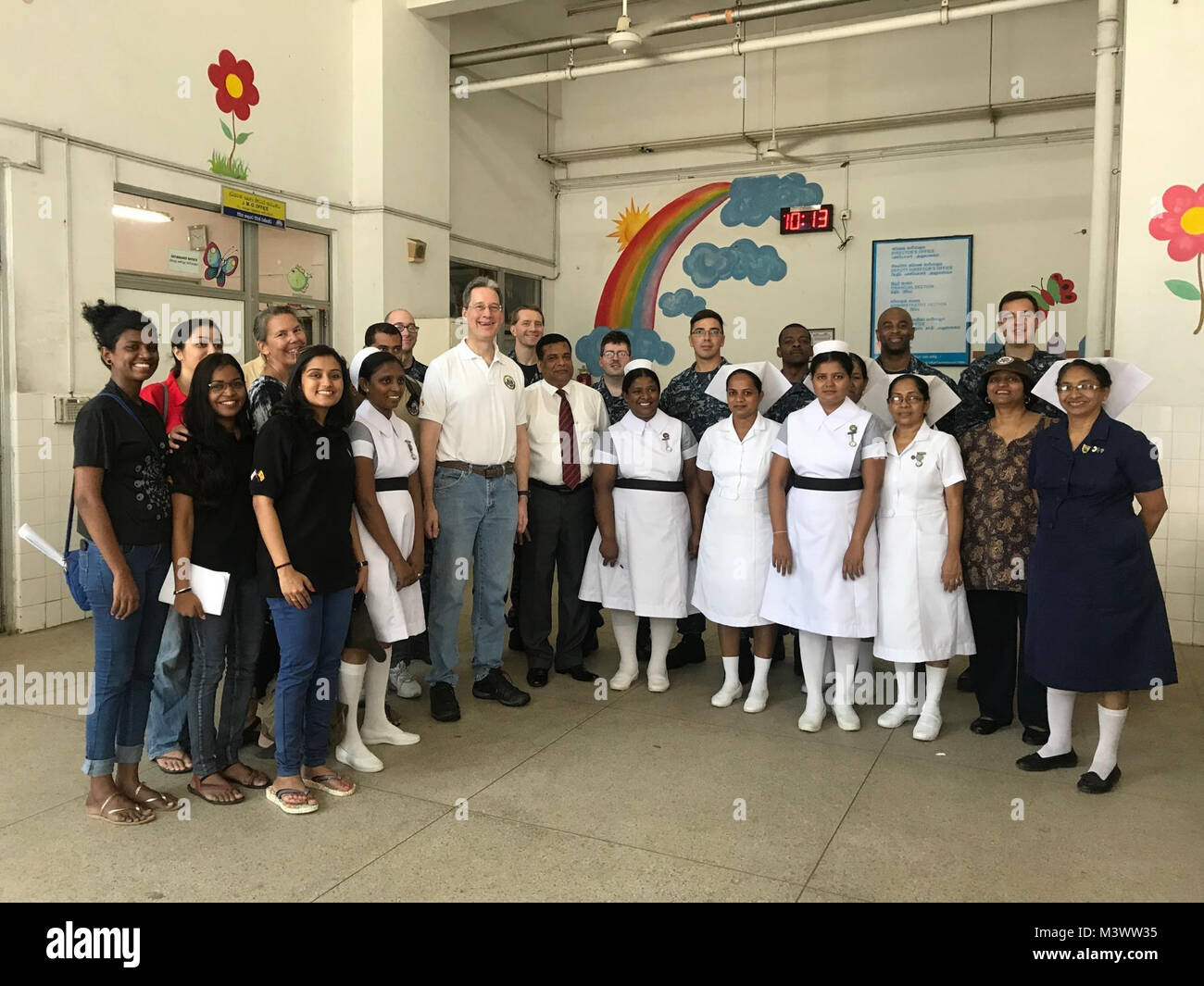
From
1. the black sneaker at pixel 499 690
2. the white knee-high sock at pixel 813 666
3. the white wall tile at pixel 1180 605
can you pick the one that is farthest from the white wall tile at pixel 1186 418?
the black sneaker at pixel 499 690

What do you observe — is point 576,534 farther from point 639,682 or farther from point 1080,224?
point 1080,224

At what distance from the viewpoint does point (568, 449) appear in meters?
4.10

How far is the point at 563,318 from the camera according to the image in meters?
9.45

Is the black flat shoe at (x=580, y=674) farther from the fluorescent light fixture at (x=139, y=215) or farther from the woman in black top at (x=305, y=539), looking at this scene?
the fluorescent light fixture at (x=139, y=215)

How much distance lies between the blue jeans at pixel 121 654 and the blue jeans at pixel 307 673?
0.33 meters

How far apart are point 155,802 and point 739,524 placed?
2262mm

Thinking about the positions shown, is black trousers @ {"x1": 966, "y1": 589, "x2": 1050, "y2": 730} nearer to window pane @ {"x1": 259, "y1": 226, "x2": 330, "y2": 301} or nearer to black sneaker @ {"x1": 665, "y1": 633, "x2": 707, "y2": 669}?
black sneaker @ {"x1": 665, "y1": 633, "x2": 707, "y2": 669}

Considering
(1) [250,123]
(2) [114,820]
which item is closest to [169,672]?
(2) [114,820]

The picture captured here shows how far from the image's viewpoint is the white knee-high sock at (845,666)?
364 cm

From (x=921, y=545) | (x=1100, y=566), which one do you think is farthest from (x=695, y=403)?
(x=1100, y=566)

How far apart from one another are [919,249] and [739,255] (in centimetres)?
157

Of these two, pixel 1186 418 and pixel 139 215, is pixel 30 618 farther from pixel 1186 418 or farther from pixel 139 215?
pixel 1186 418

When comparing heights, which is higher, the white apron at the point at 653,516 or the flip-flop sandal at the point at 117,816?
the white apron at the point at 653,516

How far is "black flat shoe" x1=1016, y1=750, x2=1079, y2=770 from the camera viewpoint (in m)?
3.21
